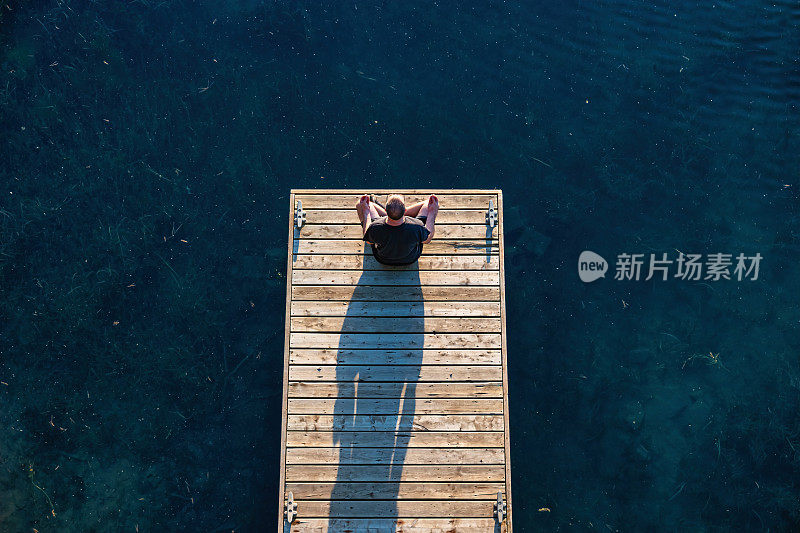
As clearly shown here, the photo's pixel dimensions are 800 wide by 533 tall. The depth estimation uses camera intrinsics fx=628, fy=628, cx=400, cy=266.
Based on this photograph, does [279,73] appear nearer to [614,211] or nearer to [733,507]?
[614,211]

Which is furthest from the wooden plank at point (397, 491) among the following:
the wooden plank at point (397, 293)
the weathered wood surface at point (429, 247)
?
the weathered wood surface at point (429, 247)

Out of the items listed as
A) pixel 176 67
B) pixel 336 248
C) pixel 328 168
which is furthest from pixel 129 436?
pixel 176 67

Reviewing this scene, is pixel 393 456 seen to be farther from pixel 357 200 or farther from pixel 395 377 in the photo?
pixel 357 200

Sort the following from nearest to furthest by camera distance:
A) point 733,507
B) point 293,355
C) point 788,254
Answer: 1. point 293,355
2. point 733,507
3. point 788,254

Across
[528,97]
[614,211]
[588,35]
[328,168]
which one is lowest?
[614,211]

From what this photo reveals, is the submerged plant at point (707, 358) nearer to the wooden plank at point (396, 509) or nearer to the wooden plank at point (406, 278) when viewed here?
the wooden plank at point (406, 278)

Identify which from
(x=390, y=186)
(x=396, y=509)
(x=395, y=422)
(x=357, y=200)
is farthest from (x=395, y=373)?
(x=390, y=186)
